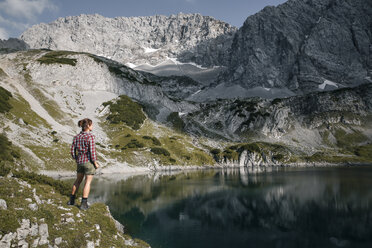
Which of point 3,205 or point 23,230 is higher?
point 3,205

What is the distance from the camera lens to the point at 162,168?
117 metres

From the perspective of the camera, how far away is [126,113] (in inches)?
6009

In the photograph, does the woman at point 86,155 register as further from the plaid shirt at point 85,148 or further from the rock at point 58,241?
the rock at point 58,241

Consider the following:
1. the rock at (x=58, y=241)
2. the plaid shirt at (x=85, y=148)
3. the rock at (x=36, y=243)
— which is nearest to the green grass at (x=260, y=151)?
the plaid shirt at (x=85, y=148)

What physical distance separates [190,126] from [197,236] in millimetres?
155844

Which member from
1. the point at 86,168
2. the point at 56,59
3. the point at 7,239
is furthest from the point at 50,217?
the point at 56,59

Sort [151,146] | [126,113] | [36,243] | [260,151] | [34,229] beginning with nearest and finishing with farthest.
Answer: [36,243] → [34,229] → [151,146] → [126,113] → [260,151]

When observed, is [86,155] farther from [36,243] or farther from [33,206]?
[36,243]

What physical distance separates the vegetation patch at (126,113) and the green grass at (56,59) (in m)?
44.5

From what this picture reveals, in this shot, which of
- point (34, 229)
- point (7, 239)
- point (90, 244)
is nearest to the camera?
point (7, 239)

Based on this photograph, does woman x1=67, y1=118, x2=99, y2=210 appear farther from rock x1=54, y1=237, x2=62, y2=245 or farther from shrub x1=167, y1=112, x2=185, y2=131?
shrub x1=167, y1=112, x2=185, y2=131

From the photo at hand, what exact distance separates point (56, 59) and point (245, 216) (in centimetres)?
17780

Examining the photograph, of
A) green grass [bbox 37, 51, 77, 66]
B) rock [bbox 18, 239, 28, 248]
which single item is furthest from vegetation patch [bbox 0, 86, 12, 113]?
rock [bbox 18, 239, 28, 248]

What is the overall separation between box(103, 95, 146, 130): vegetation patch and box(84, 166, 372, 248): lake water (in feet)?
298
